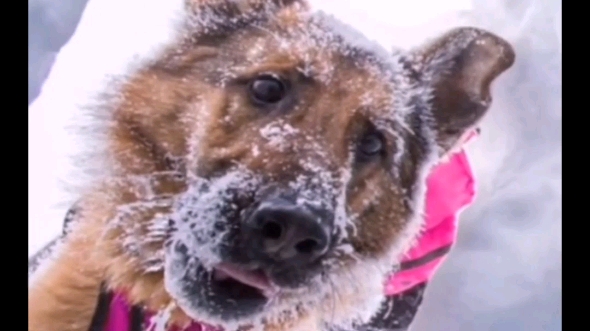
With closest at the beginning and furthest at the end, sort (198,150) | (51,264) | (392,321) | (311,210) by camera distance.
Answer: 1. (311,210)
2. (198,150)
3. (51,264)
4. (392,321)

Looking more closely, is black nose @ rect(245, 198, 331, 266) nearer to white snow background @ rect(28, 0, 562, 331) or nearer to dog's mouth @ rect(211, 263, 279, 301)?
dog's mouth @ rect(211, 263, 279, 301)

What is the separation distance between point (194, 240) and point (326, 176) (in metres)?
0.19

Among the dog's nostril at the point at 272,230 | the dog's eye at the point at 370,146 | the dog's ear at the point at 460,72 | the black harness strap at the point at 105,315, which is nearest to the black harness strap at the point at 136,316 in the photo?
the black harness strap at the point at 105,315

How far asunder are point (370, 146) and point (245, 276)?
0.91 ft

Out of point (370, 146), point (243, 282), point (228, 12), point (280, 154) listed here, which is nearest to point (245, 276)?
point (243, 282)

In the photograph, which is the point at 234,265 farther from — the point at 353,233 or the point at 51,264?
the point at 51,264

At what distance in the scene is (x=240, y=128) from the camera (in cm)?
131

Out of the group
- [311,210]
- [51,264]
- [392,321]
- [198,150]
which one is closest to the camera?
[311,210]

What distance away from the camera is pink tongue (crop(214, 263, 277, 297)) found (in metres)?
1.24

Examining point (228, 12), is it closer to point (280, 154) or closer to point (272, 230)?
point (280, 154)

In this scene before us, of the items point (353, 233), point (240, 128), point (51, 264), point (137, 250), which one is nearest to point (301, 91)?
point (240, 128)

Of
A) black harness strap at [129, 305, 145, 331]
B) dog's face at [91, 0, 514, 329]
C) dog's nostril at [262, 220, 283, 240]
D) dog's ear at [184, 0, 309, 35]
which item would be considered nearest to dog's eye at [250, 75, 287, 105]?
dog's face at [91, 0, 514, 329]

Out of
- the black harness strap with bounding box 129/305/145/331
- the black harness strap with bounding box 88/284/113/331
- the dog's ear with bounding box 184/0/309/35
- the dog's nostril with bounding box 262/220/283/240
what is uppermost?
the dog's ear with bounding box 184/0/309/35

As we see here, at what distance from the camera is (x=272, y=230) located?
1.18 m
